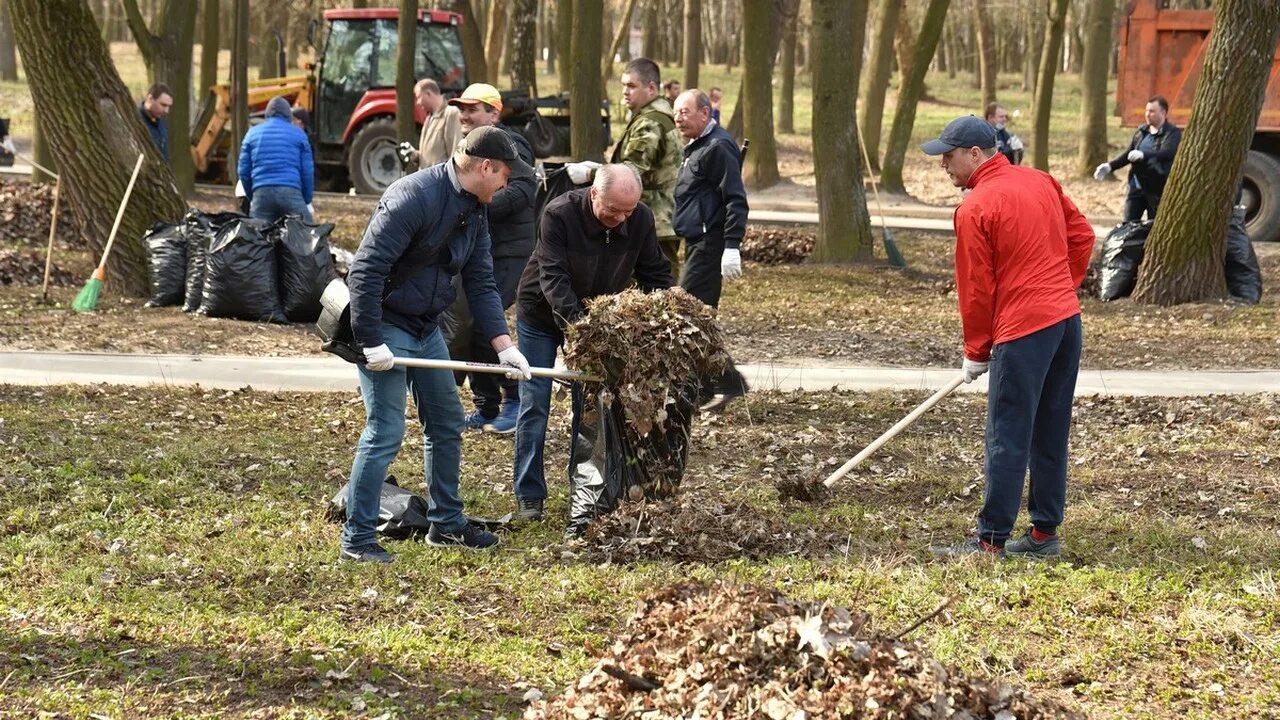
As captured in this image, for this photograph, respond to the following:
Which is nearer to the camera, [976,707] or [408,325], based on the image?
[976,707]

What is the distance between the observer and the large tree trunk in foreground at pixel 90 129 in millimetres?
11898

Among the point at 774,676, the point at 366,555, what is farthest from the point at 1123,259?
the point at 774,676

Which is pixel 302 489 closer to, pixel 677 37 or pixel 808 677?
pixel 808 677

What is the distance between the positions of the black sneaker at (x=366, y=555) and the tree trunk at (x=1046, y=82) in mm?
19178

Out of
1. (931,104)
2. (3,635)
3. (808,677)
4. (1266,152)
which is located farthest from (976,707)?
(931,104)

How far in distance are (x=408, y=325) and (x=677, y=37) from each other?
54113 mm

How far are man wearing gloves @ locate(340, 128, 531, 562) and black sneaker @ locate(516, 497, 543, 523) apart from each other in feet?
1.42

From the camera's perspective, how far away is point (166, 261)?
38.7ft

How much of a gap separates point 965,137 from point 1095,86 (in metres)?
20.6

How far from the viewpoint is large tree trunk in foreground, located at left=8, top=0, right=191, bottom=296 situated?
1190cm

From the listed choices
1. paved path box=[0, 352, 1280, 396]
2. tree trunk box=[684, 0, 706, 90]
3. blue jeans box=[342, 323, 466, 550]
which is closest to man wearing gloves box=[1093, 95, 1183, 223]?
paved path box=[0, 352, 1280, 396]

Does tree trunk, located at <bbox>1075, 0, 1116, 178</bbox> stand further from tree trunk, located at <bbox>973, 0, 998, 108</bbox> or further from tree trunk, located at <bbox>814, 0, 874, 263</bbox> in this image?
tree trunk, located at <bbox>814, 0, 874, 263</bbox>

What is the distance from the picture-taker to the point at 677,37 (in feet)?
191

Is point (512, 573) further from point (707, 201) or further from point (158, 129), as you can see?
point (158, 129)
